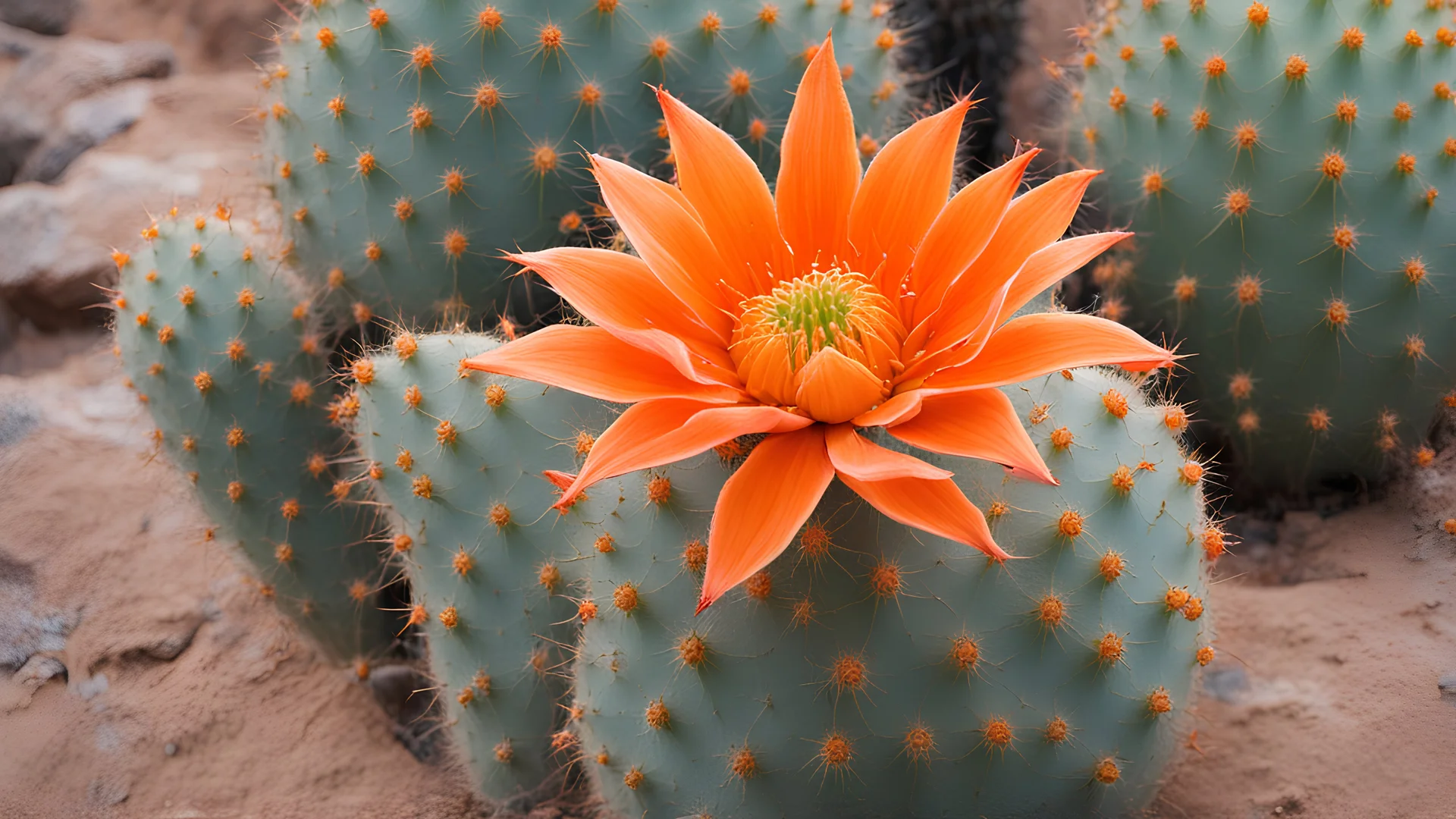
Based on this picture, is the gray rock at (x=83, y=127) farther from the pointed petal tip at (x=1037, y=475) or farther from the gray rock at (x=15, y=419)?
the pointed petal tip at (x=1037, y=475)

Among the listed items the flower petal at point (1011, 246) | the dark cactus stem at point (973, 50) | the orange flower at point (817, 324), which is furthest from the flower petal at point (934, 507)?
the dark cactus stem at point (973, 50)

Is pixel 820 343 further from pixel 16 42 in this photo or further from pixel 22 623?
pixel 16 42

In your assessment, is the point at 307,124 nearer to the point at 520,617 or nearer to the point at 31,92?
the point at 520,617

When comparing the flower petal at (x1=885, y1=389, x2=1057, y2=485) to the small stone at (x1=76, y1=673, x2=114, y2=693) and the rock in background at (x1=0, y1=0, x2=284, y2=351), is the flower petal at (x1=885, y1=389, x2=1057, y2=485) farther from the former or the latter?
the rock in background at (x1=0, y1=0, x2=284, y2=351)

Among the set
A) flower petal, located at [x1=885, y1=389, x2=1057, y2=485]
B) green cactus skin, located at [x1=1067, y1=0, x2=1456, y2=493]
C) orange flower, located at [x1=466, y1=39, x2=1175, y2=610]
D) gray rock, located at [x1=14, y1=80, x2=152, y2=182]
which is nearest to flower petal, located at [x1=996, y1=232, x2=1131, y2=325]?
orange flower, located at [x1=466, y1=39, x2=1175, y2=610]

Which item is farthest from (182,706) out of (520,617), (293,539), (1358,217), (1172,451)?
(1358,217)

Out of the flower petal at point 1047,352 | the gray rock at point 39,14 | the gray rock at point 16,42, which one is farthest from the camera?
the gray rock at point 39,14

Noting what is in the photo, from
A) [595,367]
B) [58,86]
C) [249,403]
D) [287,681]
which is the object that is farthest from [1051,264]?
[58,86]
